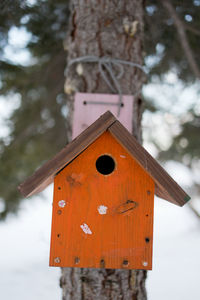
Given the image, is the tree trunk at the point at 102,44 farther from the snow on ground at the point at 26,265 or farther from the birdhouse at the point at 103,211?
the snow on ground at the point at 26,265

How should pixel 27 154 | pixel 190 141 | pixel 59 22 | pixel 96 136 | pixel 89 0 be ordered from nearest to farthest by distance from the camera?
pixel 96 136 < pixel 89 0 < pixel 59 22 < pixel 190 141 < pixel 27 154

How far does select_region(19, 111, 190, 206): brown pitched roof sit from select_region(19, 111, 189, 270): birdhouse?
4 centimetres

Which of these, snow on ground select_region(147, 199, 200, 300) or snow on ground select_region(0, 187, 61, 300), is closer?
snow on ground select_region(147, 199, 200, 300)

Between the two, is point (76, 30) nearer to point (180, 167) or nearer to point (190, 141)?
point (190, 141)

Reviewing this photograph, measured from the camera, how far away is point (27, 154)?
491cm

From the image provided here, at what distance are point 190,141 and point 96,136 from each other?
9.70ft

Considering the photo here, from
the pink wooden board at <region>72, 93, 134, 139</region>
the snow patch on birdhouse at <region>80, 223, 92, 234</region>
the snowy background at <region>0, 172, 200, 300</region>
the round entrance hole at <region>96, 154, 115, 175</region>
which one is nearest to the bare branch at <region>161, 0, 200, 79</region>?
the pink wooden board at <region>72, 93, 134, 139</region>

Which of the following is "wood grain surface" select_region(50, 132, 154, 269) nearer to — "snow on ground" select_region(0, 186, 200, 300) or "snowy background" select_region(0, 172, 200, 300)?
"snowy background" select_region(0, 172, 200, 300)

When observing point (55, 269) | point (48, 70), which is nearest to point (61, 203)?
point (48, 70)

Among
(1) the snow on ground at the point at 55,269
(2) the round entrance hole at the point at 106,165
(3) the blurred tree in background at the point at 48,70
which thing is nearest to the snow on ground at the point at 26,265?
(1) the snow on ground at the point at 55,269

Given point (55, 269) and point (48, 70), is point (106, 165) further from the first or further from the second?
point (55, 269)

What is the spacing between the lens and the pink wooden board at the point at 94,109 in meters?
1.87

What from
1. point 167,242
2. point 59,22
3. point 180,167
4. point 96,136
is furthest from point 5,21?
point 167,242

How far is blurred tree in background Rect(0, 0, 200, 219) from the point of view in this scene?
2564mm
